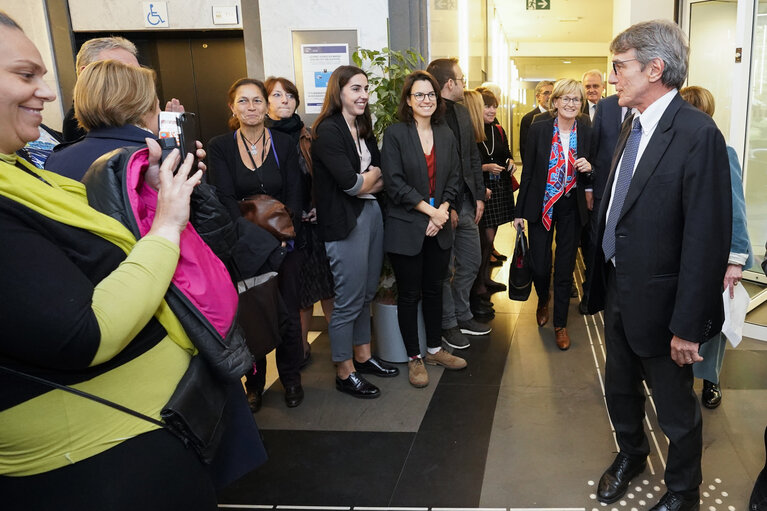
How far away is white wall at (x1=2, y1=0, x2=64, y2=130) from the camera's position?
4.83 m

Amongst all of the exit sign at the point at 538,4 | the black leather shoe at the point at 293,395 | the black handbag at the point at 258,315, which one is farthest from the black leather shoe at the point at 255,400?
the exit sign at the point at 538,4

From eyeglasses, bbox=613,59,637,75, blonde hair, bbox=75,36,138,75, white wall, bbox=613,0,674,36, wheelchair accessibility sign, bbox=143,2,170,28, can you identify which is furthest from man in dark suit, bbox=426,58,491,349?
white wall, bbox=613,0,674,36

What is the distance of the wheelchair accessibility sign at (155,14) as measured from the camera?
192 inches

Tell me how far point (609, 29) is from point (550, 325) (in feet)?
44.8

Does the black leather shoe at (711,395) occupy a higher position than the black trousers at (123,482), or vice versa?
the black trousers at (123,482)

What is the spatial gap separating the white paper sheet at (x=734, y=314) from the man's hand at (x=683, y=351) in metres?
0.80

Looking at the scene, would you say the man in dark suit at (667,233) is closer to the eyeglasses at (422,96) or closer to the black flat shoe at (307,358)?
the eyeglasses at (422,96)

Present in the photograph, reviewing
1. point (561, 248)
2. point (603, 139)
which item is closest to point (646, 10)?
point (603, 139)

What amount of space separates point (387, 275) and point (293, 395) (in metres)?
0.97

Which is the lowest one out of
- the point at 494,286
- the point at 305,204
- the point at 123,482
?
the point at 494,286

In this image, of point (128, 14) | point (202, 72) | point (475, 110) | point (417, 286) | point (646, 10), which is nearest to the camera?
point (417, 286)

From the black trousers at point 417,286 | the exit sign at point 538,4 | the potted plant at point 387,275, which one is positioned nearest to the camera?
the black trousers at point 417,286

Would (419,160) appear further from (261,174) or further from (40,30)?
(40,30)

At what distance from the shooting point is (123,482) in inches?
41.8
